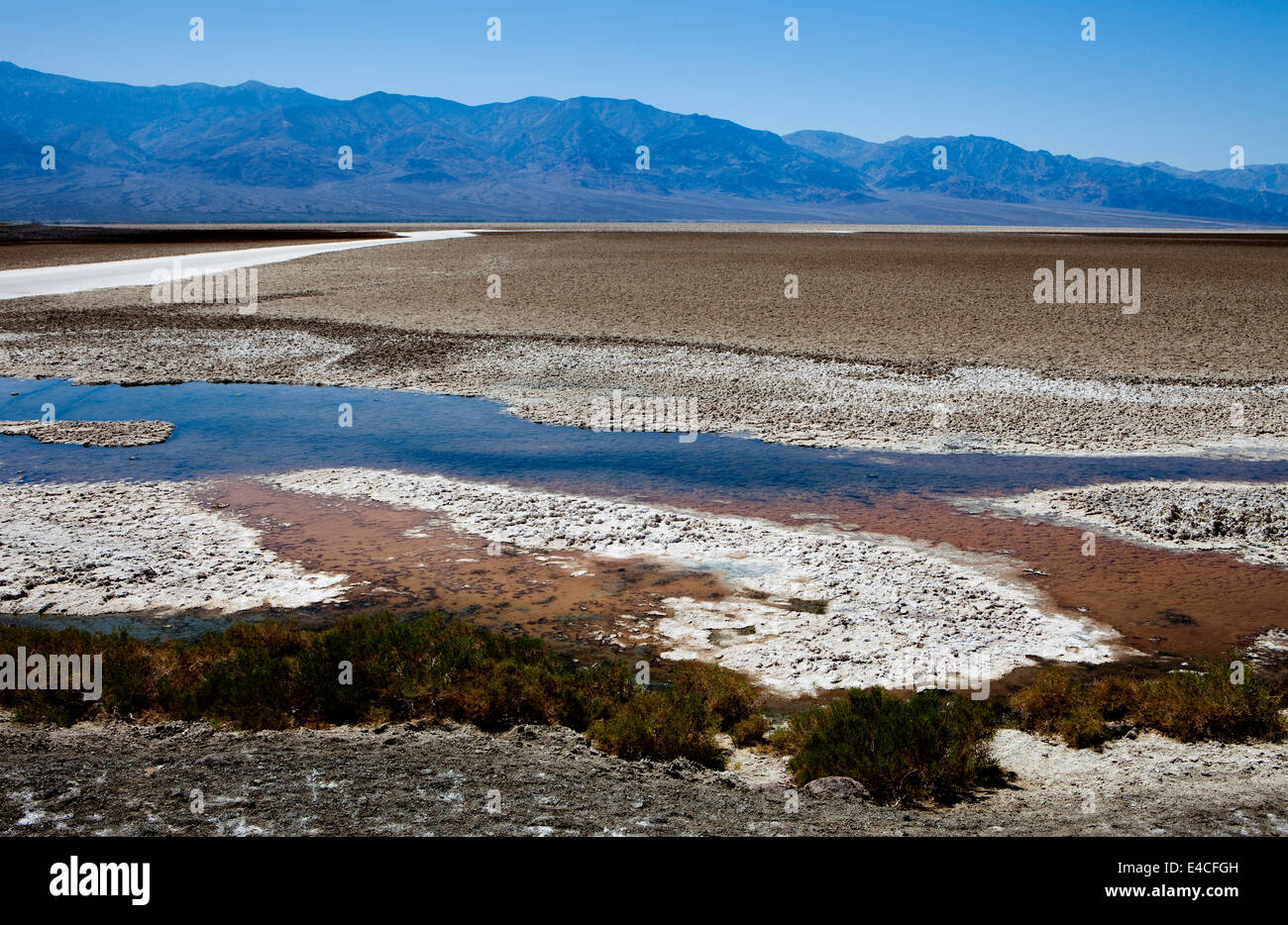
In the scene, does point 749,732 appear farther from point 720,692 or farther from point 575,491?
point 575,491

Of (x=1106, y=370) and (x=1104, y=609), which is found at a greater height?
(x=1106, y=370)

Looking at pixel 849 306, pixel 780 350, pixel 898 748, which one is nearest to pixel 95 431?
pixel 898 748

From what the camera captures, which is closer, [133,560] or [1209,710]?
[1209,710]

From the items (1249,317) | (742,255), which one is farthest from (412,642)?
(742,255)

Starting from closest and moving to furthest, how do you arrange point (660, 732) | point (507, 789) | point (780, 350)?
point (507, 789)
point (660, 732)
point (780, 350)

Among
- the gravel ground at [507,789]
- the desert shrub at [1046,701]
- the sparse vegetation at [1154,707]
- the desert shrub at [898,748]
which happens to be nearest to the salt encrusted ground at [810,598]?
the desert shrub at [1046,701]

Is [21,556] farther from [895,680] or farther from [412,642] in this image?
[895,680]

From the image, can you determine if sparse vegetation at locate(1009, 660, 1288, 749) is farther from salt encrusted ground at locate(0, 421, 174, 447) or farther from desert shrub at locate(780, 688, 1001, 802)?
salt encrusted ground at locate(0, 421, 174, 447)
